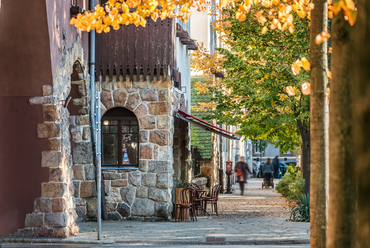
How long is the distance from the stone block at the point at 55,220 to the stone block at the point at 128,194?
4635 millimetres

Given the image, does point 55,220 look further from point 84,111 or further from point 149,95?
point 149,95

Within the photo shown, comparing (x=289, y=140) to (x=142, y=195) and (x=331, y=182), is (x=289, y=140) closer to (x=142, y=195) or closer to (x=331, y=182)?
(x=142, y=195)

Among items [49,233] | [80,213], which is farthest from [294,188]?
[49,233]

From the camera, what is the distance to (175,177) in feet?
72.3

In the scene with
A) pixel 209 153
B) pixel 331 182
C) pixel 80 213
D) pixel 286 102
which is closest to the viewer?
pixel 331 182

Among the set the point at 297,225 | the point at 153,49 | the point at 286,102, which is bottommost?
the point at 297,225

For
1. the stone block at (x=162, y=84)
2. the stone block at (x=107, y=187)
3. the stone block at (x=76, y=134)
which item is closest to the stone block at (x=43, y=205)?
the stone block at (x=76, y=134)

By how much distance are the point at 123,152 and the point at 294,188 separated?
26.7ft

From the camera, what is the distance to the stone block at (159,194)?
1931cm

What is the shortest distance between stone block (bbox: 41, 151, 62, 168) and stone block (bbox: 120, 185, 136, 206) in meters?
4.72

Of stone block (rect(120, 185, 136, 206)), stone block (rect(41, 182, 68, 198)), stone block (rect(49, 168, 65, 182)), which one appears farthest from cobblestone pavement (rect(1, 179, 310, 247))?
stone block (rect(49, 168, 65, 182))

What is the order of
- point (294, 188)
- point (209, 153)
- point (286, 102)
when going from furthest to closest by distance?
1. point (209, 153)
2. point (294, 188)
3. point (286, 102)

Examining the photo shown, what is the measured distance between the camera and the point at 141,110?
64.5 feet

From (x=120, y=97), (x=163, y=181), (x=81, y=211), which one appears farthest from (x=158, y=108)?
(x=81, y=211)
